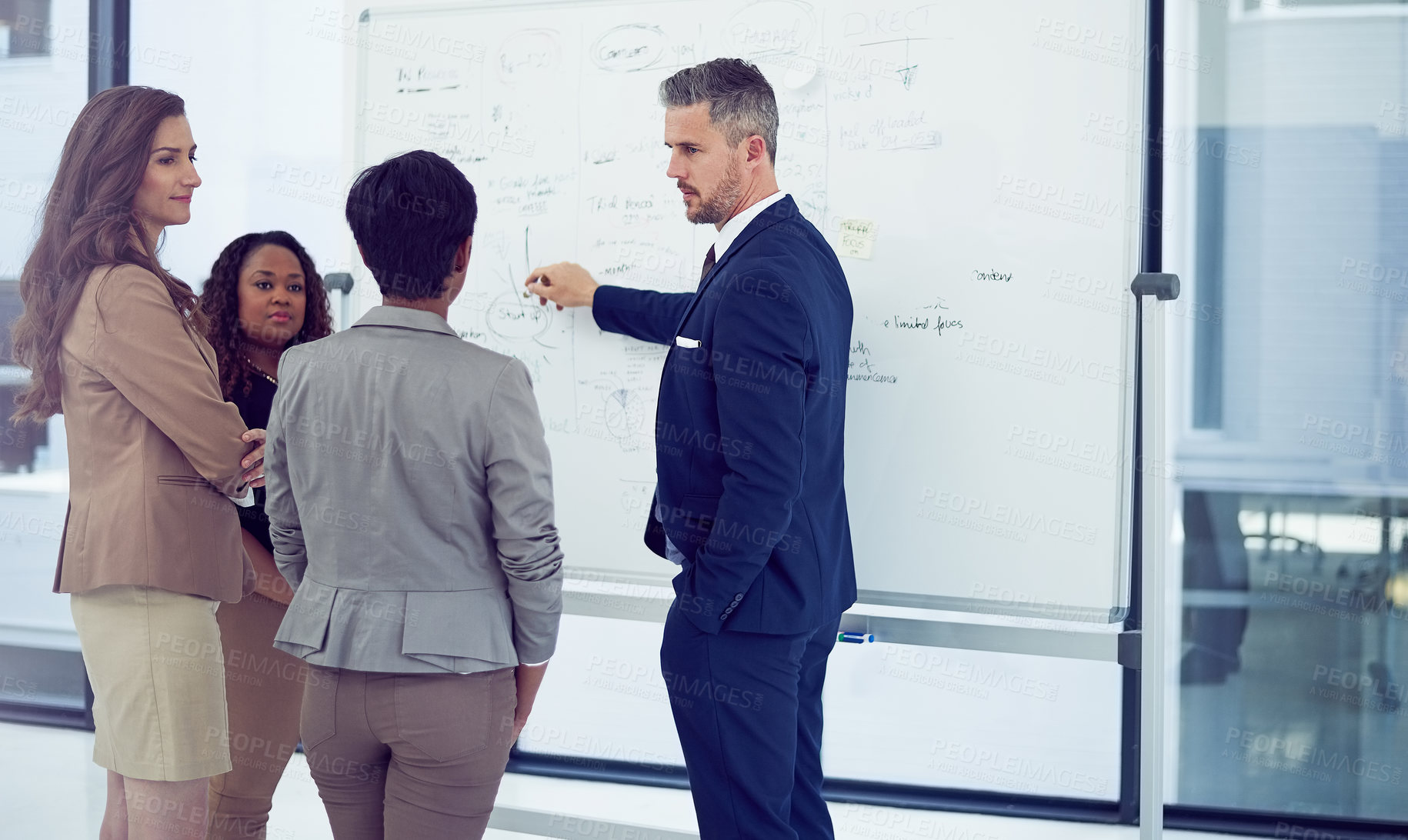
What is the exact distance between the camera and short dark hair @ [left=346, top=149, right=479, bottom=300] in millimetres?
1278

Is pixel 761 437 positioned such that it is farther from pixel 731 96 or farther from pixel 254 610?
pixel 254 610

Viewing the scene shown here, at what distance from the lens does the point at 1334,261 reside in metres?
2.56

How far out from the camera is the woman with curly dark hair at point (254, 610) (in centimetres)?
189

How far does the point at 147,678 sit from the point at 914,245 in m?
1.60

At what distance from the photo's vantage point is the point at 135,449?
1567mm

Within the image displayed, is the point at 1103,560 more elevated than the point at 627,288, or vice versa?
the point at 627,288

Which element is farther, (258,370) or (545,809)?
(545,809)

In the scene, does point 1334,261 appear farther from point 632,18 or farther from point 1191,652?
point 632,18

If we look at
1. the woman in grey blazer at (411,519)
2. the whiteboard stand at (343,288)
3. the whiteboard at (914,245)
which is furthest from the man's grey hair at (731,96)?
the whiteboard stand at (343,288)

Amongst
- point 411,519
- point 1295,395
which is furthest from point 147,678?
point 1295,395

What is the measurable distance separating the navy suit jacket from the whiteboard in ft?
0.99

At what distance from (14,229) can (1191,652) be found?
4.05 m

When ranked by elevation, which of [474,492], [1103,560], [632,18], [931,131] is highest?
[632,18]

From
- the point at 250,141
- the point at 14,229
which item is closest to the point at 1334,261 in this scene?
the point at 250,141
